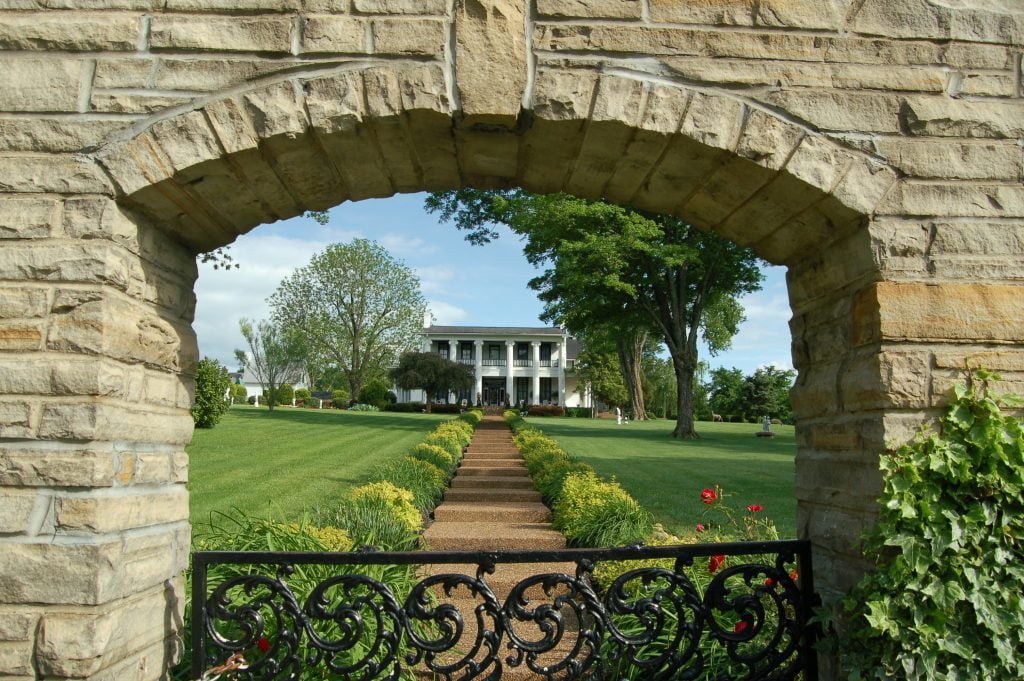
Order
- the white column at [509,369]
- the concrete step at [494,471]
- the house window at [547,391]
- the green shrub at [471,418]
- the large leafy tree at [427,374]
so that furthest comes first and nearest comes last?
the white column at [509,369] < the house window at [547,391] < the large leafy tree at [427,374] < the green shrub at [471,418] < the concrete step at [494,471]

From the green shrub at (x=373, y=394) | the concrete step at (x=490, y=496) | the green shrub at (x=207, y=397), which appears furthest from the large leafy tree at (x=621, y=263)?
the green shrub at (x=373, y=394)

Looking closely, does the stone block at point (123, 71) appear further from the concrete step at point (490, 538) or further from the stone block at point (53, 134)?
the concrete step at point (490, 538)

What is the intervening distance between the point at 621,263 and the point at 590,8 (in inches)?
716

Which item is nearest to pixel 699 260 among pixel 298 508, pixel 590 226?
pixel 590 226

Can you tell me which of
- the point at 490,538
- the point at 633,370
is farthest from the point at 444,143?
the point at 633,370

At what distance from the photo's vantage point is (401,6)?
3037 mm

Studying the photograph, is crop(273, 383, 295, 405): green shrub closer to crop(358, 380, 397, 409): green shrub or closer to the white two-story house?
crop(358, 380, 397, 409): green shrub

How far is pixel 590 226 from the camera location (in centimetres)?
2192

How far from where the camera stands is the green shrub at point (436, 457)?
10898 millimetres

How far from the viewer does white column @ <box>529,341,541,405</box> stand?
6609 cm

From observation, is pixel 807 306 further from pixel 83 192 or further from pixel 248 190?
pixel 83 192

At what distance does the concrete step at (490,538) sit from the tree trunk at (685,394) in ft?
54.9

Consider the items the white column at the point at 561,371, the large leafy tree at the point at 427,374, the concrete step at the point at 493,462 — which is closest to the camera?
the concrete step at the point at 493,462

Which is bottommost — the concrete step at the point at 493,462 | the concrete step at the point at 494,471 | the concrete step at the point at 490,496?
the concrete step at the point at 490,496
